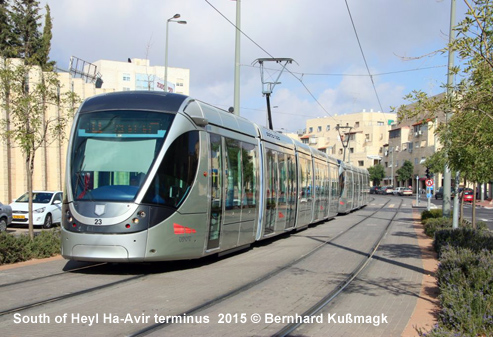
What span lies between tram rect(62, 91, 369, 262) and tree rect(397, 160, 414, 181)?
274ft

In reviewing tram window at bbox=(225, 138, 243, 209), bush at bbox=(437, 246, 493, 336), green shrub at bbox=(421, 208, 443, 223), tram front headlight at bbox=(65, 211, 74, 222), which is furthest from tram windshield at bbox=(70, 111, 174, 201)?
green shrub at bbox=(421, 208, 443, 223)

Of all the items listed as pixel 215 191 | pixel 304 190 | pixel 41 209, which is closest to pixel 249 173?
pixel 215 191

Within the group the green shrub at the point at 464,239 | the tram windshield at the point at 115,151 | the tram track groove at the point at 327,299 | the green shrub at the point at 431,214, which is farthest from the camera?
the green shrub at the point at 431,214

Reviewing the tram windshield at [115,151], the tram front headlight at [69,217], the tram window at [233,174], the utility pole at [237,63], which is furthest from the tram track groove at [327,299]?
the utility pole at [237,63]

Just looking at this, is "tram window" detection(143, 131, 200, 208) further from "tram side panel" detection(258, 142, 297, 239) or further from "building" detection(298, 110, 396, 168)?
"building" detection(298, 110, 396, 168)

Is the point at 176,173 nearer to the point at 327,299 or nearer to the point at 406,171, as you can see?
the point at 327,299

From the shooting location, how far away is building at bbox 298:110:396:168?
11356cm

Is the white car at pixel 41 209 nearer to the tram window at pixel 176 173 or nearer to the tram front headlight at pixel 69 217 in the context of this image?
the tram front headlight at pixel 69 217

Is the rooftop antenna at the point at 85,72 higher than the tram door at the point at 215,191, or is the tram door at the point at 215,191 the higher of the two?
the rooftop antenna at the point at 85,72

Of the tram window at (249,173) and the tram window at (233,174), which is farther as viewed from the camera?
the tram window at (249,173)

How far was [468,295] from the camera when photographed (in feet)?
21.9

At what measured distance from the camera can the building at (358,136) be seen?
113562mm

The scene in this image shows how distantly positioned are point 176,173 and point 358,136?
107494mm

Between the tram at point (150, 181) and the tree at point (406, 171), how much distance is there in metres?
83.5
